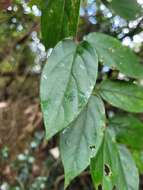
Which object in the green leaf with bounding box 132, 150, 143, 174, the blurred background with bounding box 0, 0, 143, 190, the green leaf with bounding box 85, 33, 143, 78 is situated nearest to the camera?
the green leaf with bounding box 85, 33, 143, 78

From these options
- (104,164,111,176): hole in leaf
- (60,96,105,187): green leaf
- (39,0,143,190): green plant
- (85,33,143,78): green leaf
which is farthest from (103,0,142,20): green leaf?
(104,164,111,176): hole in leaf

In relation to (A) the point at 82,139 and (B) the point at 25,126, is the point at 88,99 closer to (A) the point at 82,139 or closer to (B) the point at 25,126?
(A) the point at 82,139

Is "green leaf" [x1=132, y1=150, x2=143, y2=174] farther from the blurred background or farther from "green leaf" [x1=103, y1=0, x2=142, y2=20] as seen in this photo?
the blurred background

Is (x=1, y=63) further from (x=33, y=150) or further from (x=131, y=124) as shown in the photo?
(x=131, y=124)

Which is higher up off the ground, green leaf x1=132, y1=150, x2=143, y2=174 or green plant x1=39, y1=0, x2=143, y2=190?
green plant x1=39, y1=0, x2=143, y2=190

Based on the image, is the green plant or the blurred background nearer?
the green plant

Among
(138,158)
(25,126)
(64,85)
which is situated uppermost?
(64,85)

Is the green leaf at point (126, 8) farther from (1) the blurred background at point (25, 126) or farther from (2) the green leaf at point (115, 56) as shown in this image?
(1) the blurred background at point (25, 126)

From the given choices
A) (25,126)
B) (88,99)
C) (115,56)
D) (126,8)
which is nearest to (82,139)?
(88,99)
